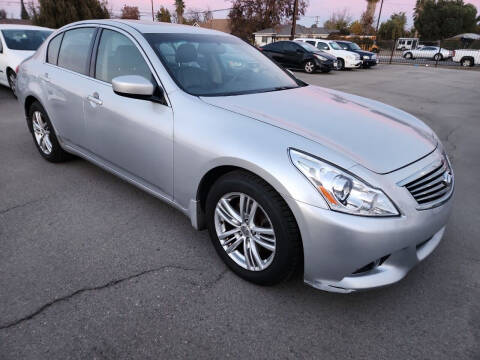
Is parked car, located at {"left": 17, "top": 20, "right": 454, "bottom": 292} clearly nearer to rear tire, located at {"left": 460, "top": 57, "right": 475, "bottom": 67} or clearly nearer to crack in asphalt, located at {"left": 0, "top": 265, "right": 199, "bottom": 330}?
crack in asphalt, located at {"left": 0, "top": 265, "right": 199, "bottom": 330}

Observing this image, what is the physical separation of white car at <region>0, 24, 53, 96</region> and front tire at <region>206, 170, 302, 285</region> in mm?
7390

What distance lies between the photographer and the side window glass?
2703 millimetres

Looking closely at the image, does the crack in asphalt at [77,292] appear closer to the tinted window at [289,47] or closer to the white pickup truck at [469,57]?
the tinted window at [289,47]

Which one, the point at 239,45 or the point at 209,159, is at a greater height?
the point at 239,45

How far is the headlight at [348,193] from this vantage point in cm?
175

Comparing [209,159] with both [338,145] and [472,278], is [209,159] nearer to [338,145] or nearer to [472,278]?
[338,145]

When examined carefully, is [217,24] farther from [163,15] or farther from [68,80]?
[68,80]

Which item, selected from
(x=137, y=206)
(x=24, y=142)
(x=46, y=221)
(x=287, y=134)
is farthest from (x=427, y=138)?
(x=24, y=142)

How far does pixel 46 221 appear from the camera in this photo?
2.90 m

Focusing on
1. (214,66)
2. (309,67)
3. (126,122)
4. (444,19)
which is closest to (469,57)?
(309,67)

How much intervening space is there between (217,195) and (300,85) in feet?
5.36

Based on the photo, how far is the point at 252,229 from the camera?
7.04 ft

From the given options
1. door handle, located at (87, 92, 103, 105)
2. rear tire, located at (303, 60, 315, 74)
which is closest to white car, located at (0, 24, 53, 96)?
door handle, located at (87, 92, 103, 105)

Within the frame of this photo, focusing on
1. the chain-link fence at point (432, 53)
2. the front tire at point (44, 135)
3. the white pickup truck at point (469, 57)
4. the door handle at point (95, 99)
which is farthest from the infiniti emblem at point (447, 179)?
the white pickup truck at point (469, 57)
